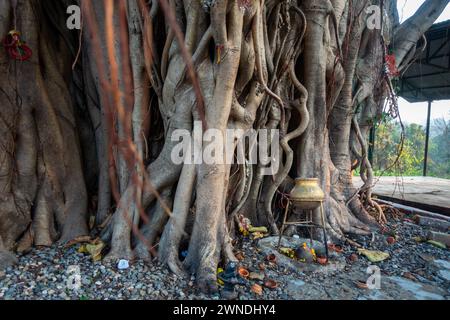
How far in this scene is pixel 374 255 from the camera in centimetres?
238

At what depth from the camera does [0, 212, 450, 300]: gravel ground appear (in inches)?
63.5

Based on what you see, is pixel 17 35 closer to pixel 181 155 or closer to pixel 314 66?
pixel 181 155

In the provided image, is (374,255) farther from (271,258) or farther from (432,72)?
(432,72)

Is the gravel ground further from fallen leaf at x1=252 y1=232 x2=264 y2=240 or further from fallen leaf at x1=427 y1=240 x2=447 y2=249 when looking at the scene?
fallen leaf at x1=427 y1=240 x2=447 y2=249

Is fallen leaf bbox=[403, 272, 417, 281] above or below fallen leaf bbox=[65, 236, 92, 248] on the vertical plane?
below

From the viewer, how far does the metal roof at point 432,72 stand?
5223 millimetres

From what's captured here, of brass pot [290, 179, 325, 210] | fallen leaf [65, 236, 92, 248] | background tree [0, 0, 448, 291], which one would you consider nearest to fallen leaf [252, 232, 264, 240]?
background tree [0, 0, 448, 291]

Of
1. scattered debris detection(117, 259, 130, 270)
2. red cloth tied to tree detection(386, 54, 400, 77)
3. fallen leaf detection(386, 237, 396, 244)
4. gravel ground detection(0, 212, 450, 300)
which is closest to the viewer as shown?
gravel ground detection(0, 212, 450, 300)

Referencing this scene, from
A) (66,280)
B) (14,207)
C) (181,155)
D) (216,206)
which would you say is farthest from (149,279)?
(14,207)

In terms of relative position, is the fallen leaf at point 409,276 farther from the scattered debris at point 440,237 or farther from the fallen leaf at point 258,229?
the fallen leaf at point 258,229

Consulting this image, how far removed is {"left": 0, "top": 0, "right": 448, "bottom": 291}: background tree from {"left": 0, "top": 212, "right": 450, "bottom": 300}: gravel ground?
Answer: 0.14 meters

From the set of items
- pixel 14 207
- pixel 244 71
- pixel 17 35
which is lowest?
pixel 14 207

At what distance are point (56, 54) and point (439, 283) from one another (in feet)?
12.1
